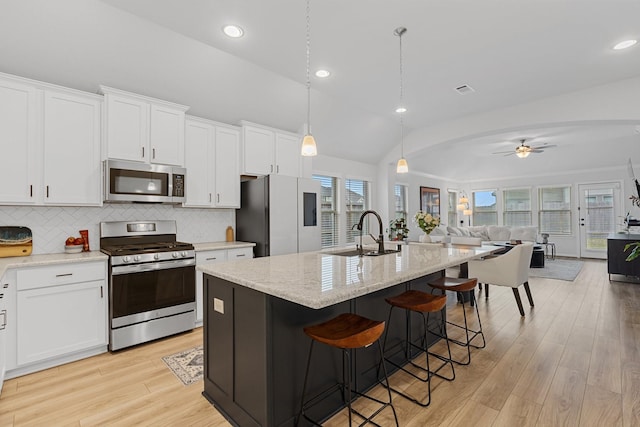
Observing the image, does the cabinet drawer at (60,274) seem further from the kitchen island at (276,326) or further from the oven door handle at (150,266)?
the kitchen island at (276,326)

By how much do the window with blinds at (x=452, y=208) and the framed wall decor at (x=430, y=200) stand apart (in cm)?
98

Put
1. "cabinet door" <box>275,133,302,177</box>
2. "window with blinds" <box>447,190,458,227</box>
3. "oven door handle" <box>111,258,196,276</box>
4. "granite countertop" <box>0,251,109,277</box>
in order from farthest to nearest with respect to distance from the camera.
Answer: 1. "window with blinds" <box>447,190,458,227</box>
2. "cabinet door" <box>275,133,302,177</box>
3. "oven door handle" <box>111,258,196,276</box>
4. "granite countertop" <box>0,251,109,277</box>

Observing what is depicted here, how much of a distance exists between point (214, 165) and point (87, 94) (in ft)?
4.76

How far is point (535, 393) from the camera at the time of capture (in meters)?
2.23

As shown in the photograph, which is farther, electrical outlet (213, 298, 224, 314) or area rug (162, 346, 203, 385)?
area rug (162, 346, 203, 385)

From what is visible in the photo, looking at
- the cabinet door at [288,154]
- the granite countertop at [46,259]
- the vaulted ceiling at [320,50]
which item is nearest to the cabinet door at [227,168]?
the vaulted ceiling at [320,50]

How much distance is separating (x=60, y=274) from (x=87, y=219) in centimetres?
84

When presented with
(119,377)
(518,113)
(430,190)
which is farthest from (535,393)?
(430,190)

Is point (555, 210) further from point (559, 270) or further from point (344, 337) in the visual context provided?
point (344, 337)

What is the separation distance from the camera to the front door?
8453 mm

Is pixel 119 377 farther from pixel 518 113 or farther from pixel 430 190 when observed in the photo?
pixel 430 190

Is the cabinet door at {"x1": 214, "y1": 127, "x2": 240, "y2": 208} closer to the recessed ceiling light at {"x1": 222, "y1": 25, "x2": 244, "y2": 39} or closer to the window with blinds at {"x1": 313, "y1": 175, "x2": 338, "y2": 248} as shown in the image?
the recessed ceiling light at {"x1": 222, "y1": 25, "x2": 244, "y2": 39}

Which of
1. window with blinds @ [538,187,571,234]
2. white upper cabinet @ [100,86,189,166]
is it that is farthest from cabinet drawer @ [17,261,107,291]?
window with blinds @ [538,187,571,234]

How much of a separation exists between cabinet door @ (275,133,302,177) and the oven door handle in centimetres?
189
